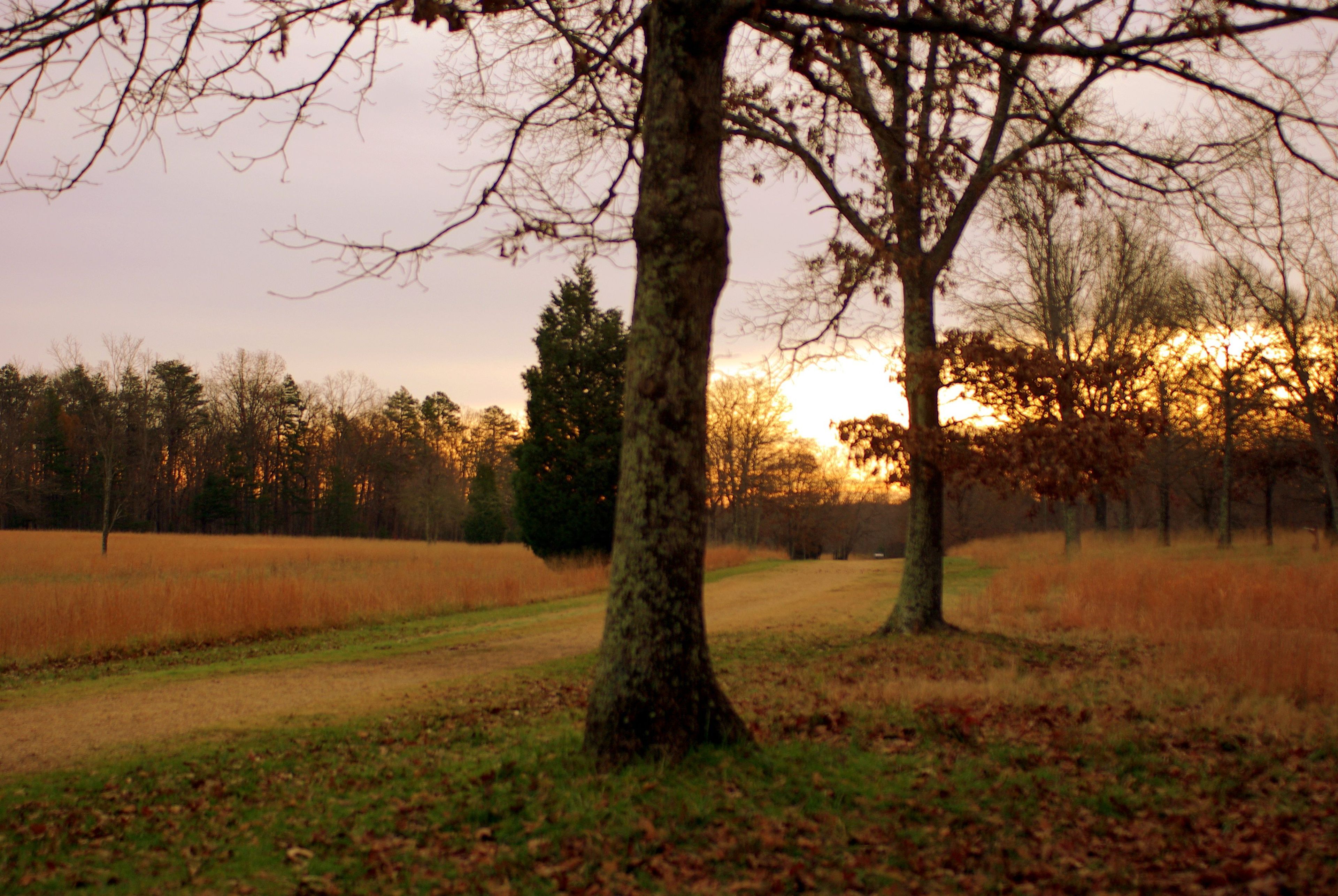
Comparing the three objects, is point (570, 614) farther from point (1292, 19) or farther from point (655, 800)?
point (1292, 19)

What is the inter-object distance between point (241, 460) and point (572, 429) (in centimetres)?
4257

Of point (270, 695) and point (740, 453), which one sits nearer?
point (270, 695)

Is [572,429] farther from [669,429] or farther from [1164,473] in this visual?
[669,429]

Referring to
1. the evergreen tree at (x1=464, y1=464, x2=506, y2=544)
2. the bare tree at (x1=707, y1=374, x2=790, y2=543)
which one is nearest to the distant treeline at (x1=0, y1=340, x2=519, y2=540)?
the evergreen tree at (x1=464, y1=464, x2=506, y2=544)

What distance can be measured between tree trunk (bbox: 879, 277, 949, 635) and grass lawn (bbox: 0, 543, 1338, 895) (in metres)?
4.12

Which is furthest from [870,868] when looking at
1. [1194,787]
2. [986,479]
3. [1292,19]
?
[986,479]

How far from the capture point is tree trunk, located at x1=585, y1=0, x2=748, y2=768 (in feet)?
16.4

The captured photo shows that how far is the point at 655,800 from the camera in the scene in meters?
4.37

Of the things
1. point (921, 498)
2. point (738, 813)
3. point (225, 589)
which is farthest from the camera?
point (225, 589)

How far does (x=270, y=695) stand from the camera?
895 cm

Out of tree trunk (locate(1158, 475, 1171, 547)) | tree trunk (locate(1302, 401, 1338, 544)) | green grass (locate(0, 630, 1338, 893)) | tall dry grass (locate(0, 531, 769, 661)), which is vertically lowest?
tall dry grass (locate(0, 531, 769, 661))

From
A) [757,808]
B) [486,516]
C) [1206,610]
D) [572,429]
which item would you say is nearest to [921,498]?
[1206,610]

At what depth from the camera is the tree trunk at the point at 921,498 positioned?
1091 cm

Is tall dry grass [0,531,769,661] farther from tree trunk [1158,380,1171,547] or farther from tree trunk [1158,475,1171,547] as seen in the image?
tree trunk [1158,475,1171,547]
